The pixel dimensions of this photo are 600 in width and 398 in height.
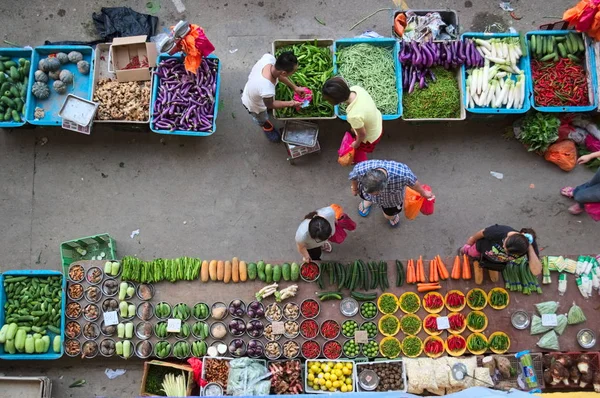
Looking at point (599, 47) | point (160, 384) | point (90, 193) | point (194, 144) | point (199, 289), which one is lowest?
point (160, 384)

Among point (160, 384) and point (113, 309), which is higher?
point (113, 309)

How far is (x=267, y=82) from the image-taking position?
18.3 feet

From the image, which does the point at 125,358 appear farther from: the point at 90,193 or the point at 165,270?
the point at 90,193

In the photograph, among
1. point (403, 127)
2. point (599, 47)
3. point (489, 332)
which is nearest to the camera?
point (489, 332)

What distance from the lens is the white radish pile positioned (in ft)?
20.6

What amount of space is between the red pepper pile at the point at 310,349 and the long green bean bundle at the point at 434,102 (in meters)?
2.80

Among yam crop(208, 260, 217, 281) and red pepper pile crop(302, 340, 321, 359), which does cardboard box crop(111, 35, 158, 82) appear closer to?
yam crop(208, 260, 217, 281)

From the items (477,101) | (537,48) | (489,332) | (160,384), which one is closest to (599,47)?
(537,48)

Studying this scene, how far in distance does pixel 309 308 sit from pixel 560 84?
12.9 ft

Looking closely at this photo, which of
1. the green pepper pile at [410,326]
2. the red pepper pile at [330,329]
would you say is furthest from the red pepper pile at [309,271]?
the green pepper pile at [410,326]

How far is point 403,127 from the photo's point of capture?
6.77 m

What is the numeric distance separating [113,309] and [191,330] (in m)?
0.88

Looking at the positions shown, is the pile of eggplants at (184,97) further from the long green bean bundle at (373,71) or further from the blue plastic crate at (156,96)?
the long green bean bundle at (373,71)

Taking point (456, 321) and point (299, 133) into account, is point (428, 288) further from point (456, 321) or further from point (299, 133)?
point (299, 133)
